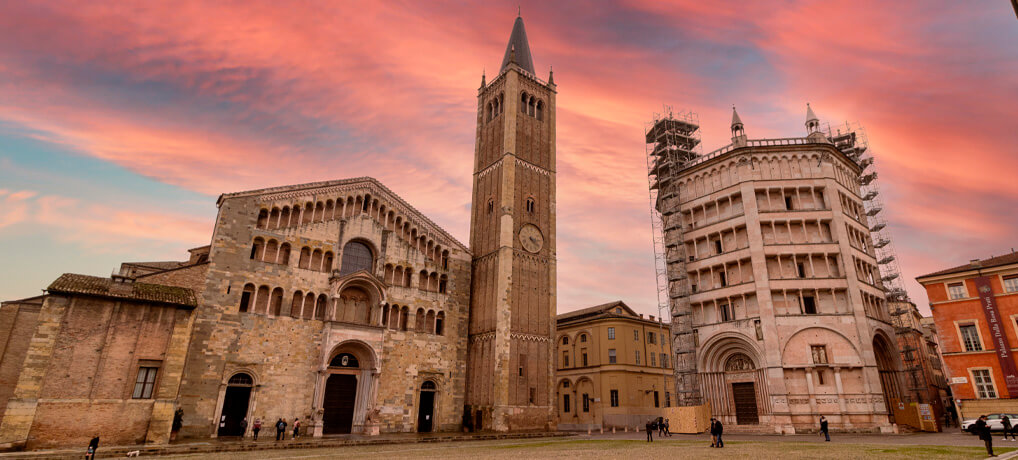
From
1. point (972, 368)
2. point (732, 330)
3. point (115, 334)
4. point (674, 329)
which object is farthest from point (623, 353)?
point (115, 334)

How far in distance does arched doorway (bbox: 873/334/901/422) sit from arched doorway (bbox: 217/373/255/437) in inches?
1558

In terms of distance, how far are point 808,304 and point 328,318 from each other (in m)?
31.7

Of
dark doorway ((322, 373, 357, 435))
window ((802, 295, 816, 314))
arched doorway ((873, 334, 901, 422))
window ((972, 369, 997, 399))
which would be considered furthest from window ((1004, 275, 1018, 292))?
dark doorway ((322, 373, 357, 435))

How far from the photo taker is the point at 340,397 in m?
31.0

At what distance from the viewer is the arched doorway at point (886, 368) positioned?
34906mm

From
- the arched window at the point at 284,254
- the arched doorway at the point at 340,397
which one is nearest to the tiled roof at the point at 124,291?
the arched window at the point at 284,254

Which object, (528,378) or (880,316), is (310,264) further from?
(880,316)

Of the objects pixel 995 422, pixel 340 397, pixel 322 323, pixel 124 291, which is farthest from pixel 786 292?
pixel 124 291

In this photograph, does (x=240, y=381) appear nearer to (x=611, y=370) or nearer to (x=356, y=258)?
(x=356, y=258)

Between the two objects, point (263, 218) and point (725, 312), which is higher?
point (263, 218)

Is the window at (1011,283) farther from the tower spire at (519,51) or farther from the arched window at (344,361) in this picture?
the arched window at (344,361)

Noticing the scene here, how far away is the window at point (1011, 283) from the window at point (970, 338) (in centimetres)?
312

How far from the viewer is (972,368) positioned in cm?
3288

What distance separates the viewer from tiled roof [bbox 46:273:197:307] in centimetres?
2320
